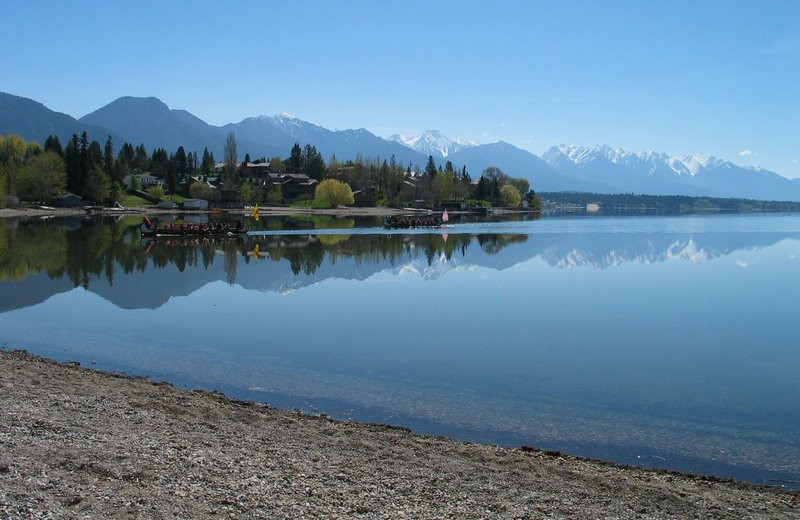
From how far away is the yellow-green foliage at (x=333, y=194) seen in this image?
506ft

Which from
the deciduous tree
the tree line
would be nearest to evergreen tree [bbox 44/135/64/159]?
the tree line

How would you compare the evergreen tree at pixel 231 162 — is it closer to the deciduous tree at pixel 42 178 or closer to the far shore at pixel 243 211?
the far shore at pixel 243 211

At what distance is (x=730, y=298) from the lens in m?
32.1

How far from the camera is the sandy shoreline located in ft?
27.9

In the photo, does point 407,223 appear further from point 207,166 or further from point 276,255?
point 207,166

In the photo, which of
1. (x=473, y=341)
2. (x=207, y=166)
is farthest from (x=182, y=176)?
(x=473, y=341)

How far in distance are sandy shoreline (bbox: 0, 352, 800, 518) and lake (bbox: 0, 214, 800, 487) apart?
157cm

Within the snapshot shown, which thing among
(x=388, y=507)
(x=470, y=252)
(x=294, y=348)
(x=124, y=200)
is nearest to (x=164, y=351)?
(x=294, y=348)

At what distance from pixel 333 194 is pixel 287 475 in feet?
479

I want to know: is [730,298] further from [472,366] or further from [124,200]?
[124,200]

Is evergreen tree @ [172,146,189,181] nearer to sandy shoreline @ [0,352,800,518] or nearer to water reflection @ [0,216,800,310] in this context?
water reflection @ [0,216,800,310]

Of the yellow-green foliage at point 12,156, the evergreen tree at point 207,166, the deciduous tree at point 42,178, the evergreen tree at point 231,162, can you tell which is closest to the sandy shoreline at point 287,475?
the yellow-green foliage at point 12,156

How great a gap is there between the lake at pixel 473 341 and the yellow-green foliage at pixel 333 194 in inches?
4268

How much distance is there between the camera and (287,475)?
→ 9719 millimetres
